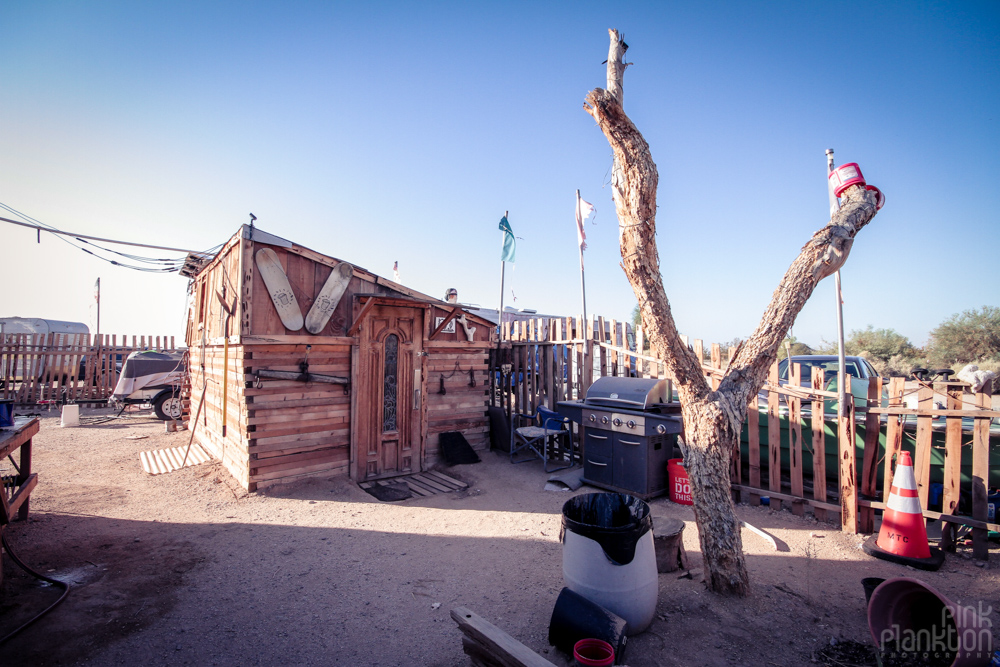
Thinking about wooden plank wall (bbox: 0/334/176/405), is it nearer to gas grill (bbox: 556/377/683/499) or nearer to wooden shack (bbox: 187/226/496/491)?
wooden shack (bbox: 187/226/496/491)

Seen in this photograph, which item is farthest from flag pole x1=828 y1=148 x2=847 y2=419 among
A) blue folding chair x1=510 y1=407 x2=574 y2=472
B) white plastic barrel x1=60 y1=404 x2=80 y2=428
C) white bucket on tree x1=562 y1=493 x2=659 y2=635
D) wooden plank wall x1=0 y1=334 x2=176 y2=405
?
wooden plank wall x1=0 y1=334 x2=176 y2=405

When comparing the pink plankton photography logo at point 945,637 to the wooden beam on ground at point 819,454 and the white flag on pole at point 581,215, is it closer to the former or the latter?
the wooden beam on ground at point 819,454

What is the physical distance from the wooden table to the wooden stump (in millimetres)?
5524

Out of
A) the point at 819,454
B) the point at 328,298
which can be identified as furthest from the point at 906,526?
the point at 328,298

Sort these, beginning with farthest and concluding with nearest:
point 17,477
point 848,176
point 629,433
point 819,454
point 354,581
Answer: point 629,433 < point 819,454 < point 17,477 < point 354,581 < point 848,176

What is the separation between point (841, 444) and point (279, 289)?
763cm

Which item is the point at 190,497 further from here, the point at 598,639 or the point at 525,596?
the point at 598,639

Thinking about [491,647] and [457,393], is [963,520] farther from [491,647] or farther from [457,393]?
[457,393]

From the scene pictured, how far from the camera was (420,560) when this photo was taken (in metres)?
4.91

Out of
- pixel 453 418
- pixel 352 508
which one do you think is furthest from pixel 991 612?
pixel 453 418

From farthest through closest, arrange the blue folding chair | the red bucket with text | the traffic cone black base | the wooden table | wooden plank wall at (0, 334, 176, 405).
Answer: wooden plank wall at (0, 334, 176, 405) → the blue folding chair → the red bucket with text → the traffic cone black base → the wooden table

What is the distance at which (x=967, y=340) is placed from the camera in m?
23.5

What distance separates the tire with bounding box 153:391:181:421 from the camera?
1312 centimetres

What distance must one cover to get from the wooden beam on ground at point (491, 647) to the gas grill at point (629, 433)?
4000 millimetres
